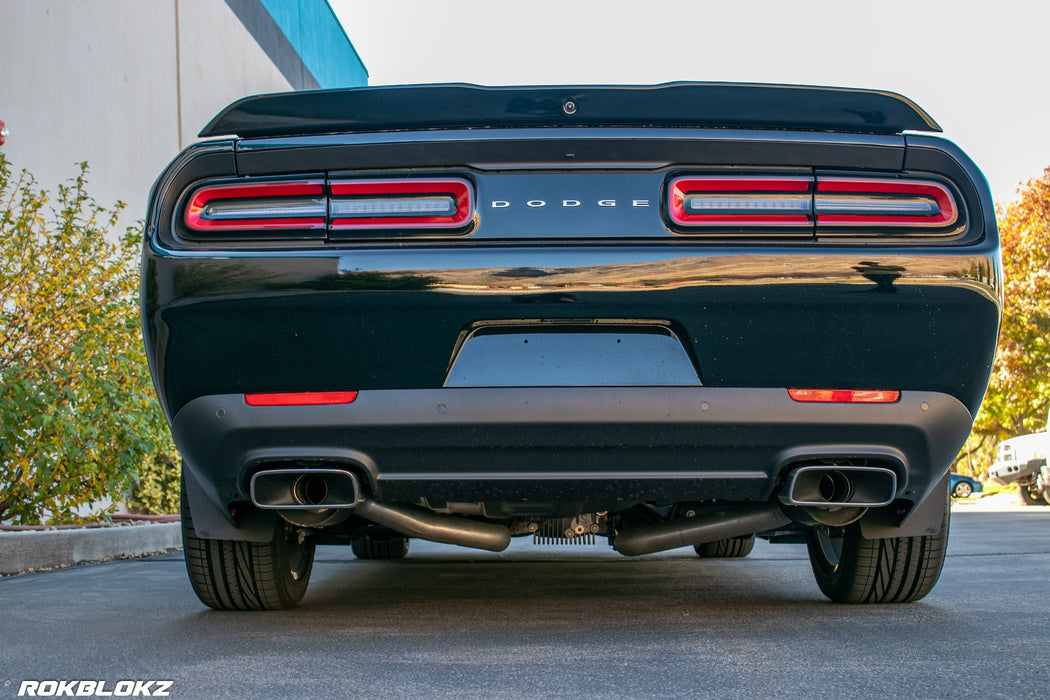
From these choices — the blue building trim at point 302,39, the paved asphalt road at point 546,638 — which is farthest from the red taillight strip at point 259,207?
the blue building trim at point 302,39

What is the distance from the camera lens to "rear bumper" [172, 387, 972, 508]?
9.55 ft

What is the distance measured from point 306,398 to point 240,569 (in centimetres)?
97

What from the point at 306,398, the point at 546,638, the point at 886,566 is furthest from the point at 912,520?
the point at 306,398

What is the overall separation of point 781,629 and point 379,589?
1894mm

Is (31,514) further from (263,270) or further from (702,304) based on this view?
(702,304)

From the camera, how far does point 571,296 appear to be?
A: 2.90 metres

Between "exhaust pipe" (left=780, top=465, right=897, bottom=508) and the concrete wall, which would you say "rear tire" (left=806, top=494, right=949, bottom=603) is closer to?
"exhaust pipe" (left=780, top=465, right=897, bottom=508)

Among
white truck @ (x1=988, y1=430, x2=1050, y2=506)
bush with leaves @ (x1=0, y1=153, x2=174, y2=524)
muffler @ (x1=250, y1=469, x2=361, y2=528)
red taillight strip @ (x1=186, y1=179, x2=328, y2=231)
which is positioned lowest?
white truck @ (x1=988, y1=430, x2=1050, y2=506)

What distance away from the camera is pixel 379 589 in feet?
15.6

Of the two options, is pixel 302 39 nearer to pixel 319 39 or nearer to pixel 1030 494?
pixel 319 39

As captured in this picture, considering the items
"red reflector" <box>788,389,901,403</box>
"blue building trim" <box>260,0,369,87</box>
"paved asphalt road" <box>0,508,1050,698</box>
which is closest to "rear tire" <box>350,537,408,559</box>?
"paved asphalt road" <box>0,508,1050,698</box>

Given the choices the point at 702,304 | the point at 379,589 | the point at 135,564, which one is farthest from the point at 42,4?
the point at 702,304

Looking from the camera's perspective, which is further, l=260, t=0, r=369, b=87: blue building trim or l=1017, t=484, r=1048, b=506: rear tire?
l=260, t=0, r=369, b=87: blue building trim

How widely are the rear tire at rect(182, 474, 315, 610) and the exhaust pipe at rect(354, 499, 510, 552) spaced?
0.42 metres
